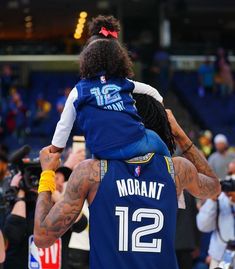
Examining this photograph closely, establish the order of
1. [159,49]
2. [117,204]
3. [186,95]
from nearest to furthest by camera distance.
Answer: [117,204] < [186,95] < [159,49]

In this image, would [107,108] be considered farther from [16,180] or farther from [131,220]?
[16,180]

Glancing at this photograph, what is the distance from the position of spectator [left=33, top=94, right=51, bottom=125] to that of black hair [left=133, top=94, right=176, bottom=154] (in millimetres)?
15996

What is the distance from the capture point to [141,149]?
3.00m

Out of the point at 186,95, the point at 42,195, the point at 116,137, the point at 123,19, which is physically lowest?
the point at 186,95

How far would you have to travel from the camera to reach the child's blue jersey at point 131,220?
2898 mm

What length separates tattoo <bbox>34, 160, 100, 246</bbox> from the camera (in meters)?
2.95

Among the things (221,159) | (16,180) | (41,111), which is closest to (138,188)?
(16,180)

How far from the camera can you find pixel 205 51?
79.1ft

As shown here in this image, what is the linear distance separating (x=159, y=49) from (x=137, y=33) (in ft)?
9.28

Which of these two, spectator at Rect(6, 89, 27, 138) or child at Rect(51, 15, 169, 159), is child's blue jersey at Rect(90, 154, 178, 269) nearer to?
child at Rect(51, 15, 169, 159)

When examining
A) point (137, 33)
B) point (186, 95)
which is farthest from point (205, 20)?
point (186, 95)

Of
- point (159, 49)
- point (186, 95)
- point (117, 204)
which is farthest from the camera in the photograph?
point (159, 49)

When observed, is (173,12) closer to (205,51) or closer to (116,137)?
(205,51)

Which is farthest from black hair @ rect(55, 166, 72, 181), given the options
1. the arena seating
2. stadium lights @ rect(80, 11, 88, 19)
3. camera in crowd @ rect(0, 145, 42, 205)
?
stadium lights @ rect(80, 11, 88, 19)
